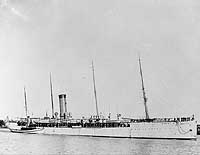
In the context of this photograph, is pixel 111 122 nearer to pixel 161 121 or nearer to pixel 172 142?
pixel 161 121

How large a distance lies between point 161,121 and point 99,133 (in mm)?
10848

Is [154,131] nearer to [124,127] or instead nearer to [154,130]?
[154,130]

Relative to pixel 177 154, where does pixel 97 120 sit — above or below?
above

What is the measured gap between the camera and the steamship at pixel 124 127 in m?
53.7

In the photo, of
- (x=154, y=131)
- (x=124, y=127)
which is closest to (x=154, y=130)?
(x=154, y=131)

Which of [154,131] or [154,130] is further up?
[154,130]

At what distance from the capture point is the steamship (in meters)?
53.7

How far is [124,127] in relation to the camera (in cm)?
5869

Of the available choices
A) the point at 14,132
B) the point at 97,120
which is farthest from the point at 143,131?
the point at 14,132

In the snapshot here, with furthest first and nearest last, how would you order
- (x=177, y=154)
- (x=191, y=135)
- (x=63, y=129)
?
(x=63, y=129), (x=191, y=135), (x=177, y=154)

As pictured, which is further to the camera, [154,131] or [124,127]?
[124,127]

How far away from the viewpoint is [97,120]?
213ft

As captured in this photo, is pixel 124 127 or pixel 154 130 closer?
pixel 154 130

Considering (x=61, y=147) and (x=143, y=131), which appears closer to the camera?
(x=61, y=147)
